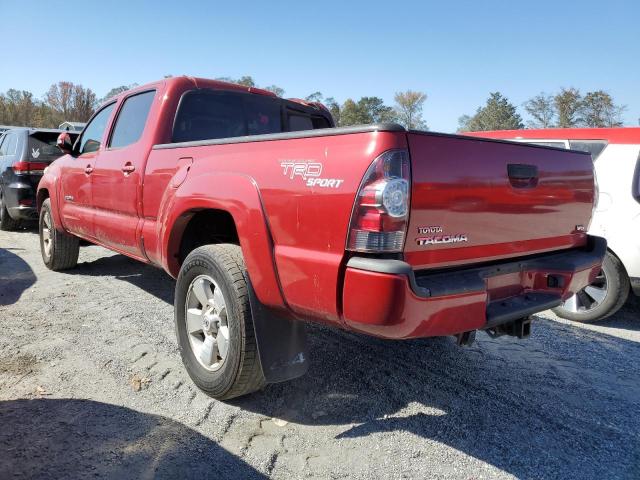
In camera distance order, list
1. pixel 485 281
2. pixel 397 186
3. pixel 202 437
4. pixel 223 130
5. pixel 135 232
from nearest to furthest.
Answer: pixel 397 186, pixel 485 281, pixel 202 437, pixel 135 232, pixel 223 130

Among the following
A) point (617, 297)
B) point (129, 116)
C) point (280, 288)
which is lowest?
point (617, 297)

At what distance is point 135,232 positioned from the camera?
364 cm

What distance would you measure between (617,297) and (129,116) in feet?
15.4

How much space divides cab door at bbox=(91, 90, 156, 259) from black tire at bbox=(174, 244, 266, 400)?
3.40 ft

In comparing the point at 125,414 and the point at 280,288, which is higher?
the point at 280,288

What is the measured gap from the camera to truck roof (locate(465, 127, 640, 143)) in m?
4.54

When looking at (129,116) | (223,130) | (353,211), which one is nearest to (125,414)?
(353,211)

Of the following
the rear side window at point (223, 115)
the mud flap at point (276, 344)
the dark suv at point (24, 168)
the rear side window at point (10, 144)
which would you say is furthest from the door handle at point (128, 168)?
the rear side window at point (10, 144)

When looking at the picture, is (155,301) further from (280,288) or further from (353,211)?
(353,211)

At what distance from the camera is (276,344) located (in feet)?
8.14

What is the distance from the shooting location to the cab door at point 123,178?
12.0 feet

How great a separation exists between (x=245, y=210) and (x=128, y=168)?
173 centimetres

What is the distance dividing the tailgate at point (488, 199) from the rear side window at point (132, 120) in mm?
2644

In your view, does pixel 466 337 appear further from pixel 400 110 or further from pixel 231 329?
pixel 400 110
